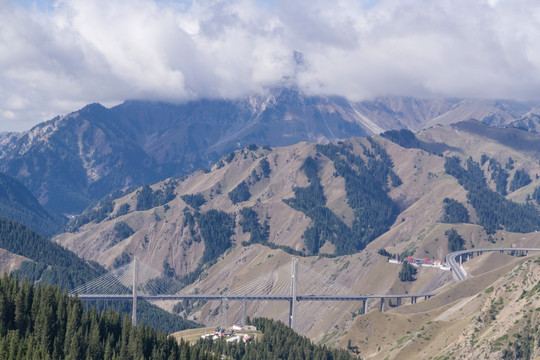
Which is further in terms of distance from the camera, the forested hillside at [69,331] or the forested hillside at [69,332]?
the forested hillside at [69,331]

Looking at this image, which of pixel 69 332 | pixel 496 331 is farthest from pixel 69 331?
pixel 496 331

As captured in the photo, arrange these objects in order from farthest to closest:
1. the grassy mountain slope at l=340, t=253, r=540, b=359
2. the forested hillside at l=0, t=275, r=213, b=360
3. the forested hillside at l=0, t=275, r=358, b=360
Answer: the grassy mountain slope at l=340, t=253, r=540, b=359
the forested hillside at l=0, t=275, r=213, b=360
the forested hillside at l=0, t=275, r=358, b=360

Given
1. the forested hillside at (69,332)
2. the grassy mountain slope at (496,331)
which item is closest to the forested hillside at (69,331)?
the forested hillside at (69,332)

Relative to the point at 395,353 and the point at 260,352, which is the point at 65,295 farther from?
the point at 395,353

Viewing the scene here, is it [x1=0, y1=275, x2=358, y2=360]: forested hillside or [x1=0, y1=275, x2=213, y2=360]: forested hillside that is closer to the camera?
[x1=0, y1=275, x2=358, y2=360]: forested hillside

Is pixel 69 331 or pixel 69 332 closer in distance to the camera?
pixel 69 332

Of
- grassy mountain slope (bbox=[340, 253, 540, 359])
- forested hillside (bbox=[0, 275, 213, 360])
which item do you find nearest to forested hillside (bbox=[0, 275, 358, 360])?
forested hillside (bbox=[0, 275, 213, 360])

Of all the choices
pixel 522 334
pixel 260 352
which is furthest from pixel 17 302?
pixel 522 334

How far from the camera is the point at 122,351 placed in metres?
146

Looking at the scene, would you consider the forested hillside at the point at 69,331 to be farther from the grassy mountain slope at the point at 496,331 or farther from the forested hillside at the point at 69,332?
the grassy mountain slope at the point at 496,331

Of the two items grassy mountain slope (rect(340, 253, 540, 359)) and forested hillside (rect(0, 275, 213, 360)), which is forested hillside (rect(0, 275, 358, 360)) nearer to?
forested hillside (rect(0, 275, 213, 360))

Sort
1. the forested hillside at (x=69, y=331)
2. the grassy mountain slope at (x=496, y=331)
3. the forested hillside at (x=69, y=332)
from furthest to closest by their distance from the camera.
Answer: the grassy mountain slope at (x=496, y=331) → the forested hillside at (x=69, y=331) → the forested hillside at (x=69, y=332)

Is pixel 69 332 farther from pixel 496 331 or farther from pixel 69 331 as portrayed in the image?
pixel 496 331

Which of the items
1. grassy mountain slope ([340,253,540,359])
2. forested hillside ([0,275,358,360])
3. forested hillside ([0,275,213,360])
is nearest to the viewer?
forested hillside ([0,275,358,360])
